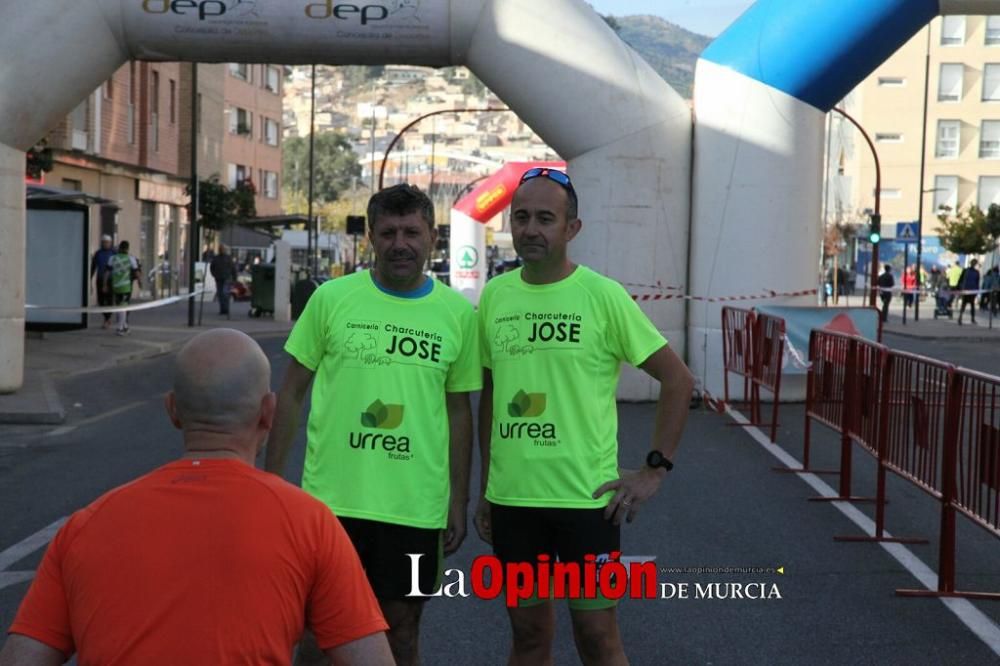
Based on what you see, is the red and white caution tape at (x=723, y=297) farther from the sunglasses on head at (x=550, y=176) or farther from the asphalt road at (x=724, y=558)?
the sunglasses on head at (x=550, y=176)

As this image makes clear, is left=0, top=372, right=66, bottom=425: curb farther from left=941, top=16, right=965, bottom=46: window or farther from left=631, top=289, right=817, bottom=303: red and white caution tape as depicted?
Result: left=941, top=16, right=965, bottom=46: window

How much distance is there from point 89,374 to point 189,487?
18177mm

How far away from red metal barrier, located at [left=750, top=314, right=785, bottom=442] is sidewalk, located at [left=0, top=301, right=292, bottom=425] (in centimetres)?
665

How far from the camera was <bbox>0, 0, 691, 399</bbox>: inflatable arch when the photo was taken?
1569 centimetres

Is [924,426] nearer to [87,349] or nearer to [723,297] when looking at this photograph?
[723,297]

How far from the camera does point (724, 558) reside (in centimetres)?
817

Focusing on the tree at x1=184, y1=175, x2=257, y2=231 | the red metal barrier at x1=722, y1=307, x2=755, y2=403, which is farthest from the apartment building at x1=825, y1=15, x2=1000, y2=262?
the red metal barrier at x1=722, y1=307, x2=755, y2=403

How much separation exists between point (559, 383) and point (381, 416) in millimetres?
543

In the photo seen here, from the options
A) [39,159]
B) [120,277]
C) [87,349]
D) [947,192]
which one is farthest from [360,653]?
[947,192]

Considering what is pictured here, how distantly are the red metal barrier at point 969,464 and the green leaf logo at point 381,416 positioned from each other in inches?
140

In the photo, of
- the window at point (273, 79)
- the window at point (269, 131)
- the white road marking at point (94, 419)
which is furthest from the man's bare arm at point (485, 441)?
the window at point (273, 79)

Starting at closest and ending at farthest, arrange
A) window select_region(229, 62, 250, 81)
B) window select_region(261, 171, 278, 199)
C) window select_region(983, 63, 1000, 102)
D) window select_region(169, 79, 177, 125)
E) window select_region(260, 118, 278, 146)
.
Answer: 1. window select_region(169, 79, 177, 125)
2. window select_region(229, 62, 250, 81)
3. window select_region(983, 63, 1000, 102)
4. window select_region(260, 118, 278, 146)
5. window select_region(261, 171, 278, 199)

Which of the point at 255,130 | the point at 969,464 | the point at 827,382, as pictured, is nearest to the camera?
the point at 969,464

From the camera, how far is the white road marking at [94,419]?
13.9 metres
